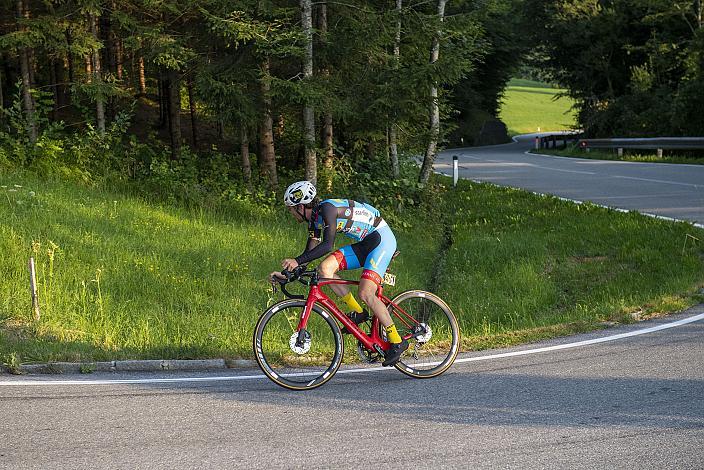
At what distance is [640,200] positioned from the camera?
17.3m

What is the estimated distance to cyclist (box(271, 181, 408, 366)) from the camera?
267 inches

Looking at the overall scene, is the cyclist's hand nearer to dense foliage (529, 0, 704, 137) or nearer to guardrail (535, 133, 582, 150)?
dense foliage (529, 0, 704, 137)

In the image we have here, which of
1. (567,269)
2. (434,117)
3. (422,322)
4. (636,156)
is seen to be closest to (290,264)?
(422,322)

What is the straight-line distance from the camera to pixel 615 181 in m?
21.6

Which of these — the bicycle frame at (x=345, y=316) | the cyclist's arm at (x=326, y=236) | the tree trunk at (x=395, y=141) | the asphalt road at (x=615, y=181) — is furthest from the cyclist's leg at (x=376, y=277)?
the tree trunk at (x=395, y=141)

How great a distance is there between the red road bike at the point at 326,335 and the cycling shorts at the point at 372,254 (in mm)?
143

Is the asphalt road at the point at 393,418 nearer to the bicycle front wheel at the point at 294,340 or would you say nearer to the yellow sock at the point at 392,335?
the bicycle front wheel at the point at 294,340

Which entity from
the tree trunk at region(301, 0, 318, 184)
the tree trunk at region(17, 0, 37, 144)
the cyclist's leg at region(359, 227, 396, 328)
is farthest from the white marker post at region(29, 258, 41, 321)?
the tree trunk at region(17, 0, 37, 144)

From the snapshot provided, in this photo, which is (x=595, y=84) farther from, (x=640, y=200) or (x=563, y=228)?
(x=563, y=228)

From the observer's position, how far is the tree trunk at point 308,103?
15.4 metres

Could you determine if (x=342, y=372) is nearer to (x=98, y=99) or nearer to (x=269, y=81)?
(x=269, y=81)

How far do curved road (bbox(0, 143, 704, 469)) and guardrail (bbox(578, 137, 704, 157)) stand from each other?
22.1 m

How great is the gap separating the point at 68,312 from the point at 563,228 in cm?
927

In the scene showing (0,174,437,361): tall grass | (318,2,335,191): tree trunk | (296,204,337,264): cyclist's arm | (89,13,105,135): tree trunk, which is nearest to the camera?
(296,204,337,264): cyclist's arm
